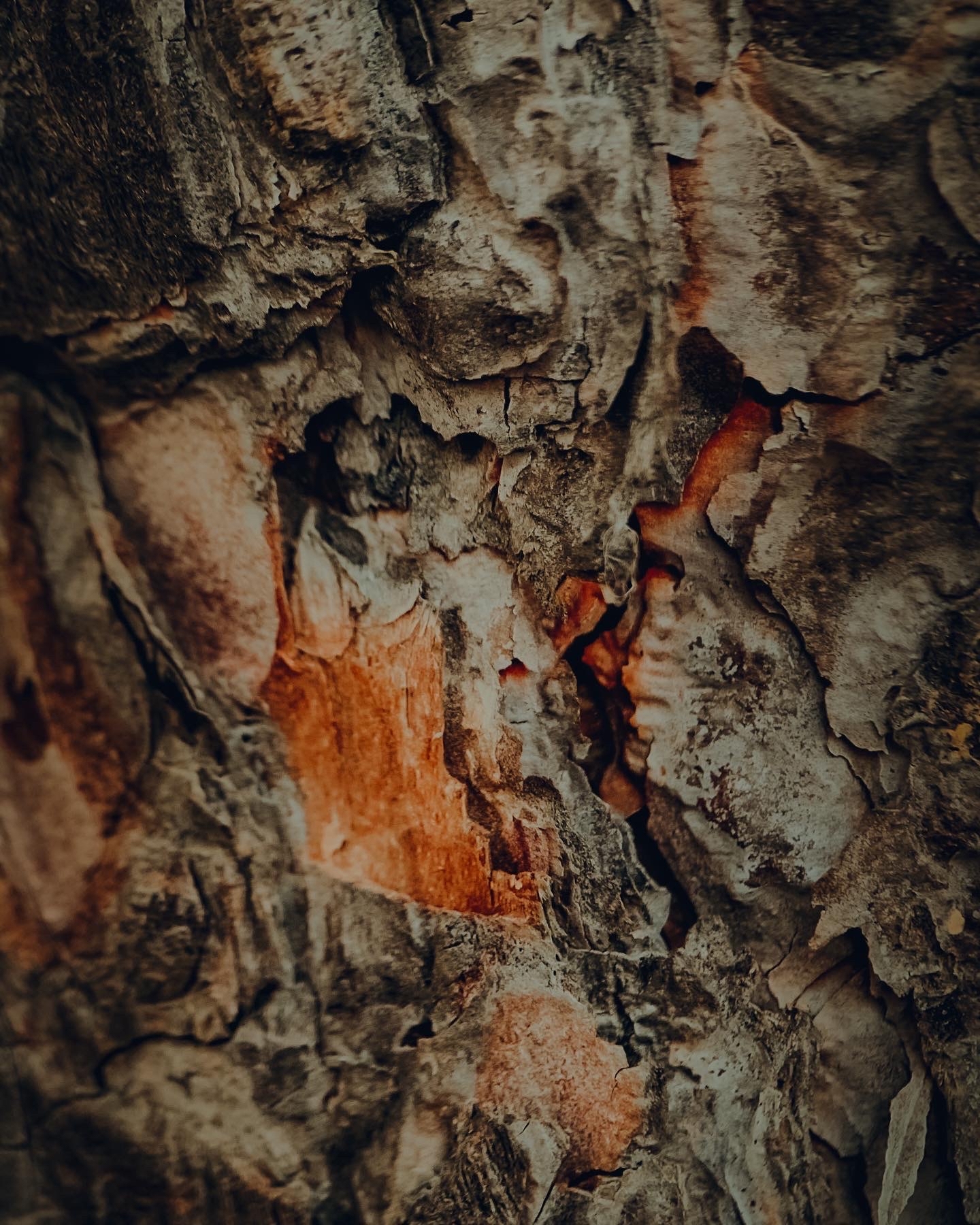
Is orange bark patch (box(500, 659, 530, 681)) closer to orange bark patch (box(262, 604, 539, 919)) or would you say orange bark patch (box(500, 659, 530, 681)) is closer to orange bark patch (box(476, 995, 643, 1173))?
orange bark patch (box(262, 604, 539, 919))

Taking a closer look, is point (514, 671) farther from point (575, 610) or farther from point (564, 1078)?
point (564, 1078)

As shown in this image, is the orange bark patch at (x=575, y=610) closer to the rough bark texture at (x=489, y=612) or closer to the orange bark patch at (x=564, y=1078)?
the rough bark texture at (x=489, y=612)

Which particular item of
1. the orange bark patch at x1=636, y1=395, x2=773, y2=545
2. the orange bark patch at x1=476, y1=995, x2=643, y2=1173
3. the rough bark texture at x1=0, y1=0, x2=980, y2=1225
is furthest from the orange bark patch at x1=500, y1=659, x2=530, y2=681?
the orange bark patch at x1=476, y1=995, x2=643, y2=1173

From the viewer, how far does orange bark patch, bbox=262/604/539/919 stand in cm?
92

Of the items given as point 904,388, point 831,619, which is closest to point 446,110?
point 904,388

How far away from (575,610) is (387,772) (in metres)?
0.27

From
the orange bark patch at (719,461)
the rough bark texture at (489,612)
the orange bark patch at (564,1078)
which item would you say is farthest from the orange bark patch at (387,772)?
the orange bark patch at (719,461)

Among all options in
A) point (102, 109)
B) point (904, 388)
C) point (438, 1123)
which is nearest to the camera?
point (904, 388)

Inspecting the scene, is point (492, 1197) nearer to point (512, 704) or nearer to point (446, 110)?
point (512, 704)

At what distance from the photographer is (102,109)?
2.74 feet

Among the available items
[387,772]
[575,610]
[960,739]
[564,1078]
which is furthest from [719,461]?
[564,1078]

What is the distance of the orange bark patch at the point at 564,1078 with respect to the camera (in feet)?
2.93

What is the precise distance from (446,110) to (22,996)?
101 centimetres

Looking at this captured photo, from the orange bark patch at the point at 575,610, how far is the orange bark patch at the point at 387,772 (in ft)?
0.41
